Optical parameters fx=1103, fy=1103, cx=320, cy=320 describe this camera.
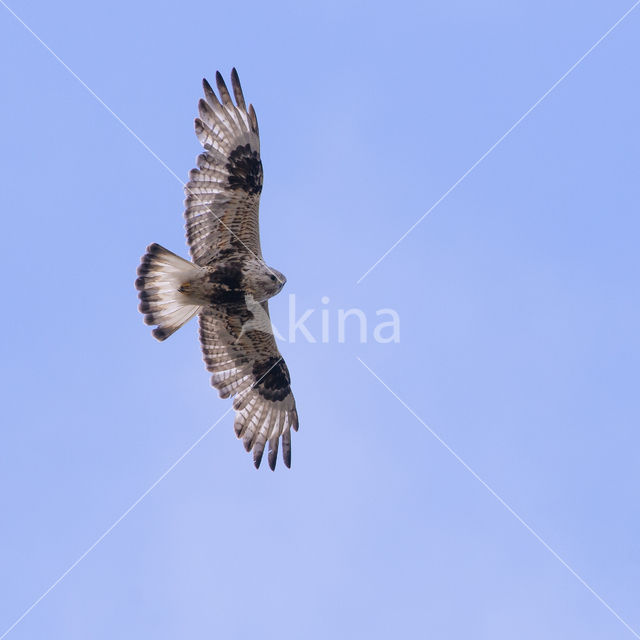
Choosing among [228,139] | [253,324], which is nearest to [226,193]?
[228,139]

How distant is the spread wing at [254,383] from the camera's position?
47.1ft

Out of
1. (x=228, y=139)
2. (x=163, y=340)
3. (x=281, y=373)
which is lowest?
(x=163, y=340)

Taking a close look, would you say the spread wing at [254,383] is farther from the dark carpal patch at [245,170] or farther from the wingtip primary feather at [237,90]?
the wingtip primary feather at [237,90]

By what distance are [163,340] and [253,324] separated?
116 centimetres

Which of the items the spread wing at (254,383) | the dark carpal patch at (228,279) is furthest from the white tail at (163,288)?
the spread wing at (254,383)

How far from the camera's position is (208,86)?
13.9 metres

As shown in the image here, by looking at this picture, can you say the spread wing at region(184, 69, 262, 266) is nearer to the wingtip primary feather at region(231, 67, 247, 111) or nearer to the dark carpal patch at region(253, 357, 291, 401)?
the wingtip primary feather at region(231, 67, 247, 111)

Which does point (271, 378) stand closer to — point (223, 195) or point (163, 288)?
point (163, 288)

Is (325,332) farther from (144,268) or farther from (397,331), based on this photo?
(144,268)

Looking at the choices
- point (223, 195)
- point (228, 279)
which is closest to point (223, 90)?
point (223, 195)

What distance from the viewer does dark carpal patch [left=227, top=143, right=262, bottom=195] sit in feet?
44.6

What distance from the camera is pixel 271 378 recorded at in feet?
48.0

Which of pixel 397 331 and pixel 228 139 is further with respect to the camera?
pixel 397 331

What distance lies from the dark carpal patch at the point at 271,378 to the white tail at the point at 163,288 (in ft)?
4.27
